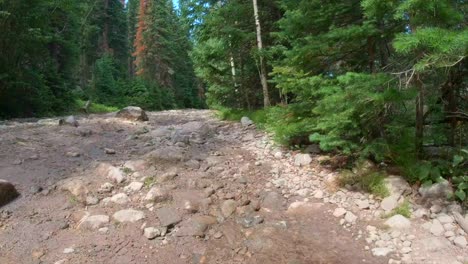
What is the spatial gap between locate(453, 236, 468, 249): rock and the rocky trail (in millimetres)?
22

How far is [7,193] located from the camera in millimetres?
5559

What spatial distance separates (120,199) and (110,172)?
0.89 m

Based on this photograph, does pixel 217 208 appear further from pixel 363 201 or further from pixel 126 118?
pixel 126 118

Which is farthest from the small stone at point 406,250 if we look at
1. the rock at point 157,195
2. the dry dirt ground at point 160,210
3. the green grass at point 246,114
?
the green grass at point 246,114

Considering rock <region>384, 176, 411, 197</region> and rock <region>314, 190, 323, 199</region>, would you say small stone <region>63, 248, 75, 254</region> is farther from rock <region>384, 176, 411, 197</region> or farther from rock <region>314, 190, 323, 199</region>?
rock <region>384, 176, 411, 197</region>

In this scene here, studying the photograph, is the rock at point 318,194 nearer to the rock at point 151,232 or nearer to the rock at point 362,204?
the rock at point 362,204

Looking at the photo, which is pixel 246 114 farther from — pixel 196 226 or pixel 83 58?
pixel 83 58

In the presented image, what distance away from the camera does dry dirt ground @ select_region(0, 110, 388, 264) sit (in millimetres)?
4516

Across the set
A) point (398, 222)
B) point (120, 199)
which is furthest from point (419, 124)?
point (120, 199)

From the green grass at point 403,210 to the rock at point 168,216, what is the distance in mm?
2746

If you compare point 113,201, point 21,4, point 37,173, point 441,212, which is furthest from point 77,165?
point 21,4

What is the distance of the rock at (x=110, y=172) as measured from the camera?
6211 mm

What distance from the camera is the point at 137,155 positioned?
24.2 ft

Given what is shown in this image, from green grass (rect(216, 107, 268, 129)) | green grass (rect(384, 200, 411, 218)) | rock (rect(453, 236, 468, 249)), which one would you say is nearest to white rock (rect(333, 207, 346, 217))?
green grass (rect(384, 200, 411, 218))
